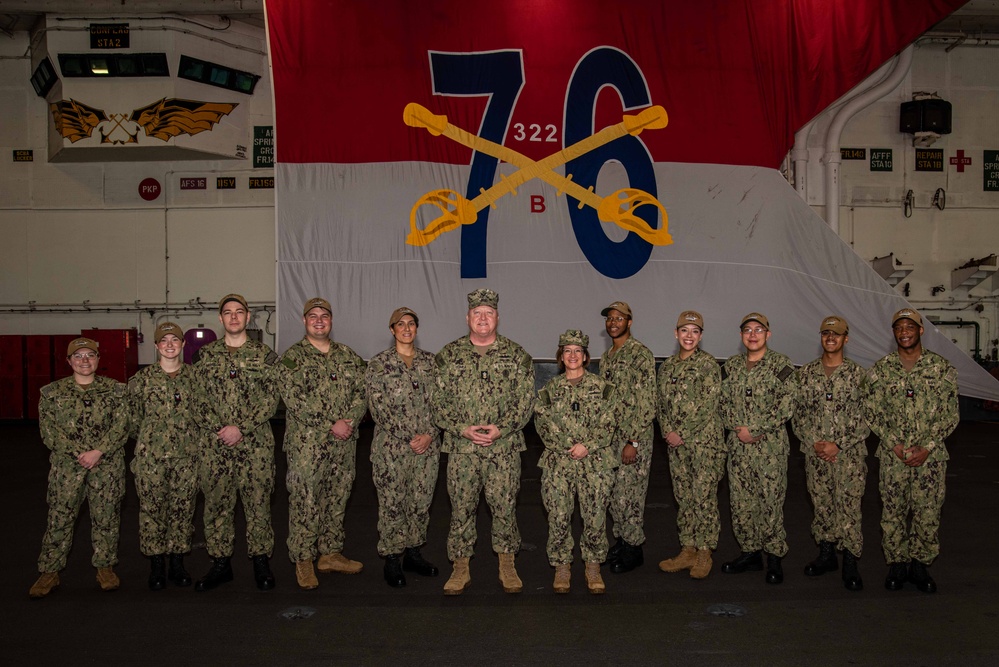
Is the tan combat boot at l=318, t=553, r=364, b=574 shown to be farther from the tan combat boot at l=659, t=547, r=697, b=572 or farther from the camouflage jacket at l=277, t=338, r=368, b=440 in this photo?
the tan combat boot at l=659, t=547, r=697, b=572

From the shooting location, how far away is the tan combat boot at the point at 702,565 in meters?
4.85

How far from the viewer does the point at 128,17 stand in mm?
12852

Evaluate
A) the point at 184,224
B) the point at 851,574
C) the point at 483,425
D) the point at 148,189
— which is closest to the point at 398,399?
the point at 483,425

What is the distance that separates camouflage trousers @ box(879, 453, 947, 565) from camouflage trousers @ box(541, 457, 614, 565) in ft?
5.68

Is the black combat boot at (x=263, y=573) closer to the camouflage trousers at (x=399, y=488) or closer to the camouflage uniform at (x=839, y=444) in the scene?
the camouflage trousers at (x=399, y=488)

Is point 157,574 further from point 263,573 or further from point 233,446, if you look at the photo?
point 233,446

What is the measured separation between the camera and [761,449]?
4.79 m

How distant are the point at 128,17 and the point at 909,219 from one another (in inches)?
574

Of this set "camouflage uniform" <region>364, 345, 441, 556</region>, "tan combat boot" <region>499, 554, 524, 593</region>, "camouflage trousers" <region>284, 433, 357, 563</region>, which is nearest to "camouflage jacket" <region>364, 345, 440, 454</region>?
"camouflage uniform" <region>364, 345, 441, 556</region>

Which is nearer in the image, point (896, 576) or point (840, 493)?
point (896, 576)

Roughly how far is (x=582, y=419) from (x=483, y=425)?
603 mm

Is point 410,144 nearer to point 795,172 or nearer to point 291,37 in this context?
point 291,37

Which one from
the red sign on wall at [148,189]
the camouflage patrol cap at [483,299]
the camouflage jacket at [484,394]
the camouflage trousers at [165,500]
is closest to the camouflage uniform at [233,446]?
the camouflage trousers at [165,500]

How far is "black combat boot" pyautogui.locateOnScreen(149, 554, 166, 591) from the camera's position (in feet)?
15.4
